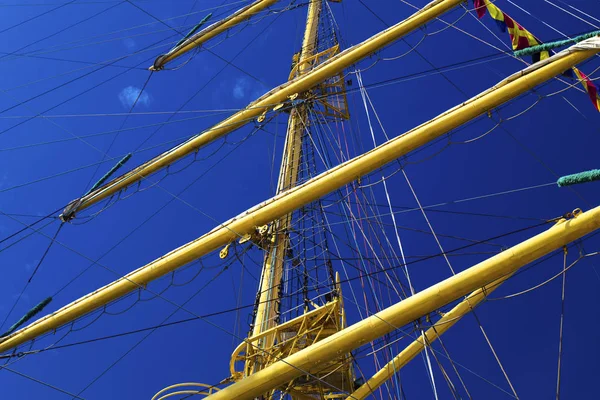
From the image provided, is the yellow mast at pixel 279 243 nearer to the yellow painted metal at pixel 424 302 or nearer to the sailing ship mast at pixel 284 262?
the sailing ship mast at pixel 284 262

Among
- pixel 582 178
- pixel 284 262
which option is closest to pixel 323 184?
pixel 284 262

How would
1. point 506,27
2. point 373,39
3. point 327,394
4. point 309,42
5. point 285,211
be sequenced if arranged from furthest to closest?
point 309,42 < point 373,39 < point 506,27 < point 327,394 < point 285,211

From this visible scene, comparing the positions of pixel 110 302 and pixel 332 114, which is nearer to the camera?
pixel 110 302


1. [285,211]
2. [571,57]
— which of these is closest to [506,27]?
[571,57]

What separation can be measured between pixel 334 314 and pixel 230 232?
2.30 meters

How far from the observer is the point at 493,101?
28.5ft

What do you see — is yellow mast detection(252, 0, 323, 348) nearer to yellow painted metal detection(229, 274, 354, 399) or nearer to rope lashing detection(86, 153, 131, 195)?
yellow painted metal detection(229, 274, 354, 399)

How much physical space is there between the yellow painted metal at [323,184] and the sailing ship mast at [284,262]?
16 mm

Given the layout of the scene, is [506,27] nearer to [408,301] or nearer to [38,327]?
[408,301]

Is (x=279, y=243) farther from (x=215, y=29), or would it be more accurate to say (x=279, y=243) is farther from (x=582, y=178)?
(x=215, y=29)

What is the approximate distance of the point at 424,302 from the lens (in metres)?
6.51

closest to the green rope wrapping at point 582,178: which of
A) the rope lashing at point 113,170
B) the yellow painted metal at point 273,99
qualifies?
the yellow painted metal at point 273,99

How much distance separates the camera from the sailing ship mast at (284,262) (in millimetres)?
6508

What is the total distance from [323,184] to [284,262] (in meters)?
2.65
